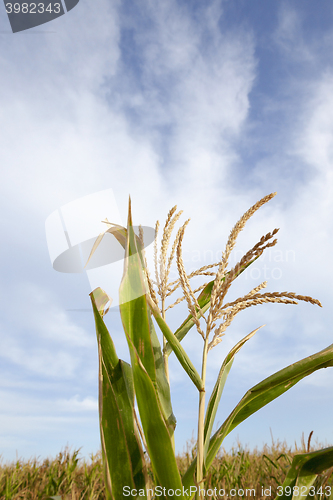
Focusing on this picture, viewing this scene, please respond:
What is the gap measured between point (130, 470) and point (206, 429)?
34cm

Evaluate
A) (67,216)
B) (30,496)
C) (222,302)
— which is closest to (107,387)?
(222,302)

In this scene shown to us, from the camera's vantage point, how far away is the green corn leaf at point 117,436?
1.23m

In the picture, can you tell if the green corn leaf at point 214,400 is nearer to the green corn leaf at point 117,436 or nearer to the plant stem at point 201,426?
the plant stem at point 201,426

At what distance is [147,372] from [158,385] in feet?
0.24

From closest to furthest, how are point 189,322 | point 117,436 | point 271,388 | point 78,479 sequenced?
point 117,436 < point 271,388 < point 189,322 < point 78,479

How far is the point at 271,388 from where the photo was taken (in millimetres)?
1366

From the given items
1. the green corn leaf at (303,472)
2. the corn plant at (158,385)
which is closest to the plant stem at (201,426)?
the corn plant at (158,385)

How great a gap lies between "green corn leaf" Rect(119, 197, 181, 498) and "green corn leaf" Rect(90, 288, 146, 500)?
0.08 metres

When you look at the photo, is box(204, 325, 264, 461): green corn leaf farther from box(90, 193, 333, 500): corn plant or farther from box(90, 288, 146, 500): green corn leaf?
box(90, 288, 146, 500): green corn leaf

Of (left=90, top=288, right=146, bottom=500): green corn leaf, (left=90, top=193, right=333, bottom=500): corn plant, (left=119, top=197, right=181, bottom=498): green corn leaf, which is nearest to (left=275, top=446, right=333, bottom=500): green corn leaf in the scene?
(left=90, top=193, right=333, bottom=500): corn plant

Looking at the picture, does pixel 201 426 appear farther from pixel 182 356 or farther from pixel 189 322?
pixel 189 322

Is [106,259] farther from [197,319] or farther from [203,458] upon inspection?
[203,458]

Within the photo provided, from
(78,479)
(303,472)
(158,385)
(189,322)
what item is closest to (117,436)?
(158,385)

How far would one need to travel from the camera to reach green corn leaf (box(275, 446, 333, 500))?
1.29 metres
